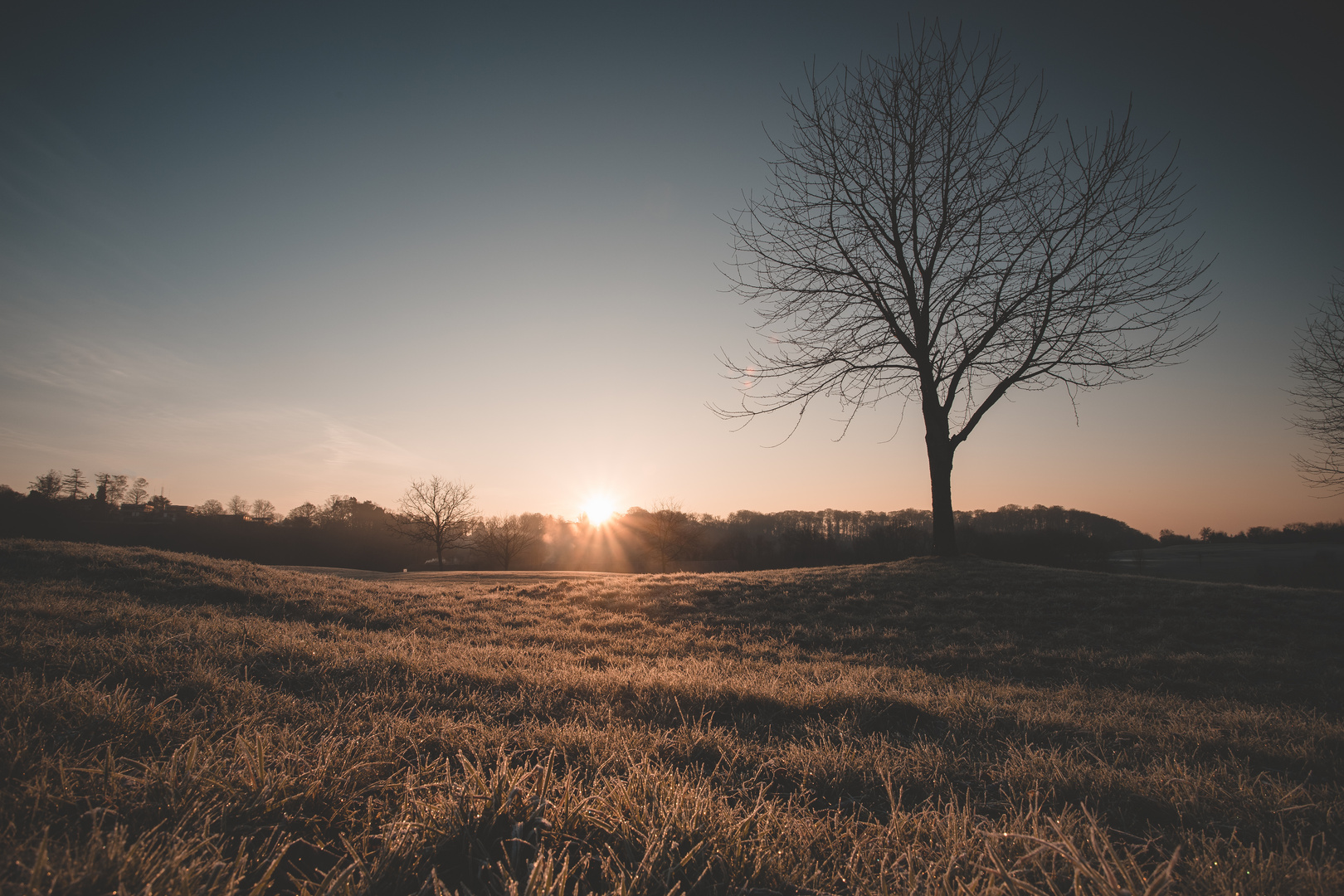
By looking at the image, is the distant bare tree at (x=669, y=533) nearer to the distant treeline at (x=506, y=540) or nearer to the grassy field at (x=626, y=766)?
the distant treeline at (x=506, y=540)

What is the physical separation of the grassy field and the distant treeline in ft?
151

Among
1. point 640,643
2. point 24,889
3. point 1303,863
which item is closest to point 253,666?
point 24,889

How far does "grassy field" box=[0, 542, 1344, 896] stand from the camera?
3.85 feet

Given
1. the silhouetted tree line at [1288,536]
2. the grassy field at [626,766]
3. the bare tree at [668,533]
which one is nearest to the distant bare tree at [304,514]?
the bare tree at [668,533]

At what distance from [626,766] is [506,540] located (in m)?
53.9

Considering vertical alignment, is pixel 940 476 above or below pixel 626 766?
above

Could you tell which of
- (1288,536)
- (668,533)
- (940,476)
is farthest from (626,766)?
(1288,536)

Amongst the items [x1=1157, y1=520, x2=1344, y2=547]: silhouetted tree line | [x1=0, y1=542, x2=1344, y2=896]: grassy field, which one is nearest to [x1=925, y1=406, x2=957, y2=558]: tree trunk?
[x1=0, y1=542, x2=1344, y2=896]: grassy field

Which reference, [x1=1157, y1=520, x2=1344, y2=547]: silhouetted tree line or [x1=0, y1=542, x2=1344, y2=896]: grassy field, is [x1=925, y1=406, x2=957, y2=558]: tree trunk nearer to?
[x1=0, y1=542, x2=1344, y2=896]: grassy field

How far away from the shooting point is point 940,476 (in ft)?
44.1

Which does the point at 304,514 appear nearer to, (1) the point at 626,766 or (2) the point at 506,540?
(2) the point at 506,540

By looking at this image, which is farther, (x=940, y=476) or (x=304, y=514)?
(x=304, y=514)

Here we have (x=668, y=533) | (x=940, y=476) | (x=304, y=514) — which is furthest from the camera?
(x=304, y=514)

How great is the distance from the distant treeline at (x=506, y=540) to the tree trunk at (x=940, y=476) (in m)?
37.1
